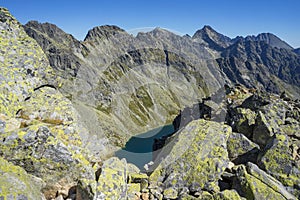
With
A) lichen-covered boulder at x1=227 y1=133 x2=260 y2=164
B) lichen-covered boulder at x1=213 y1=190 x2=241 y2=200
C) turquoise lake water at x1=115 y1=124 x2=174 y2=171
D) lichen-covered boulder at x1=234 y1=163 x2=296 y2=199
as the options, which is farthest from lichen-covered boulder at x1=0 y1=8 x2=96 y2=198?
turquoise lake water at x1=115 y1=124 x2=174 y2=171

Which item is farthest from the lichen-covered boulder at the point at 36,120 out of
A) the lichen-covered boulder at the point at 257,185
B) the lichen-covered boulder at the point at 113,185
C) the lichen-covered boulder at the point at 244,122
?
the lichen-covered boulder at the point at 244,122

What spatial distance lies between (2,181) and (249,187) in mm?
9286

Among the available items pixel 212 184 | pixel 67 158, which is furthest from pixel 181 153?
pixel 67 158

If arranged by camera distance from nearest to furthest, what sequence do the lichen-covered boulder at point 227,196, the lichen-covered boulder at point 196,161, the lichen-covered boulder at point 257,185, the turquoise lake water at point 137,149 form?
the lichen-covered boulder at point 227,196, the lichen-covered boulder at point 257,185, the lichen-covered boulder at point 196,161, the turquoise lake water at point 137,149

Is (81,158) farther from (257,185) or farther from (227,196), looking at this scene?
(257,185)

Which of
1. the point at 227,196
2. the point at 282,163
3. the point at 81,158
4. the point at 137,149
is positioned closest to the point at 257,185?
the point at 227,196

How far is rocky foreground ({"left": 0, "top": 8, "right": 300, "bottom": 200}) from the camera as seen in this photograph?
8.93m

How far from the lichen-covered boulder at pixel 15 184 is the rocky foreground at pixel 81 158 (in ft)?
0.09

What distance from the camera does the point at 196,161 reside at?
12391 mm

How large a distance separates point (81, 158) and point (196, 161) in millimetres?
5786

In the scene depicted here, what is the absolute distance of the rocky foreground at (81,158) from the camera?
29.3ft

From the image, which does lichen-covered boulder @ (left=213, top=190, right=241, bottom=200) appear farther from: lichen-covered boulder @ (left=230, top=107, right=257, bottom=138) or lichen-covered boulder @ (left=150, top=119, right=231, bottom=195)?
lichen-covered boulder @ (left=230, top=107, right=257, bottom=138)

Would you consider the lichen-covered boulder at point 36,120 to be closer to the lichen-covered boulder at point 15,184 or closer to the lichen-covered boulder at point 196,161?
the lichen-covered boulder at point 15,184

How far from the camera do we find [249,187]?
10.4 meters
